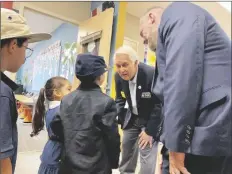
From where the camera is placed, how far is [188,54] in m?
0.47

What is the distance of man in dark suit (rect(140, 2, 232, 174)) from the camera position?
0.46 metres

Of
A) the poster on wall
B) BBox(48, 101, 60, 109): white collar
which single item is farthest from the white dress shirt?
the poster on wall

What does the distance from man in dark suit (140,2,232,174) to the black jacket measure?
17.8 inches

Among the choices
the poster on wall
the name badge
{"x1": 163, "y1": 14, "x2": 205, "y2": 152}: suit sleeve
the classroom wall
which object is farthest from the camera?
the poster on wall

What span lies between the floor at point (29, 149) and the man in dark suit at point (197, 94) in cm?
106

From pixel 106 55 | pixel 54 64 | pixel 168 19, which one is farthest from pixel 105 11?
pixel 168 19

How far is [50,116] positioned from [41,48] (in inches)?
27.0

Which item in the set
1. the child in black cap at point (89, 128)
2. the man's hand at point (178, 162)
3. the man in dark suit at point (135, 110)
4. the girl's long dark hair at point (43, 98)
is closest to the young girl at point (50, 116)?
the girl's long dark hair at point (43, 98)

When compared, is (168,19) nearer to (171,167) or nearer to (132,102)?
(171,167)

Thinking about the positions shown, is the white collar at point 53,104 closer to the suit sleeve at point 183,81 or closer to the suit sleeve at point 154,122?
the suit sleeve at point 154,122

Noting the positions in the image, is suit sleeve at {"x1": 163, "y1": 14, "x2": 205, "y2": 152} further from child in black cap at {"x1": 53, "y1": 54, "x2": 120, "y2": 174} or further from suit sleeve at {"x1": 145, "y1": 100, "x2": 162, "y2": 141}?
suit sleeve at {"x1": 145, "y1": 100, "x2": 162, "y2": 141}

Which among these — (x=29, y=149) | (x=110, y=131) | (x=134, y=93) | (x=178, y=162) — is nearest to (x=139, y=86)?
(x=134, y=93)

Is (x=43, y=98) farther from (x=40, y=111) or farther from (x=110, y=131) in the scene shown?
(x=110, y=131)

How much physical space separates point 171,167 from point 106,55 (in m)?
1.70
